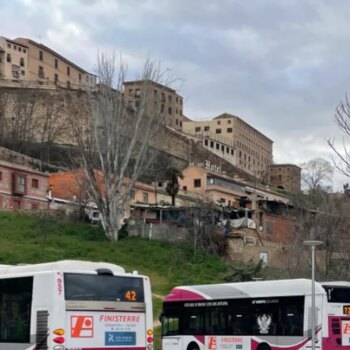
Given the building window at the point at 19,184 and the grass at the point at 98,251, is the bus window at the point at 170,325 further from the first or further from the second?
the building window at the point at 19,184

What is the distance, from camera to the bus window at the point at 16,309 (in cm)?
1588

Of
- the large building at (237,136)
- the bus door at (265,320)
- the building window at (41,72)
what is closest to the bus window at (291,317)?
the bus door at (265,320)

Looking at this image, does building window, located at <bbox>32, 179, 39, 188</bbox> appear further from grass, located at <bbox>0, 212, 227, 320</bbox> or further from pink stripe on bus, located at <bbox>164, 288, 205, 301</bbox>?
pink stripe on bus, located at <bbox>164, 288, 205, 301</bbox>

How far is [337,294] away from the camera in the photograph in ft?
79.6

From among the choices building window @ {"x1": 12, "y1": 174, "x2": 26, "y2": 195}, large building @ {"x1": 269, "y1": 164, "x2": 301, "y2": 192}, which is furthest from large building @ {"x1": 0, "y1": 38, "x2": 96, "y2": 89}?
building window @ {"x1": 12, "y1": 174, "x2": 26, "y2": 195}

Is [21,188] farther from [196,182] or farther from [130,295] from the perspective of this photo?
[130,295]

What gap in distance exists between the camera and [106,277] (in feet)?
54.2

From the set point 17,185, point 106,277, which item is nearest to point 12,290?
point 106,277

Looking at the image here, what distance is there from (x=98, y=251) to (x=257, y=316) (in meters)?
26.2

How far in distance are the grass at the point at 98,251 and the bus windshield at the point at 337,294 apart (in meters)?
19.8

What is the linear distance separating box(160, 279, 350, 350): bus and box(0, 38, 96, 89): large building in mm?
96074

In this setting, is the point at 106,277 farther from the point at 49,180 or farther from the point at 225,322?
the point at 49,180

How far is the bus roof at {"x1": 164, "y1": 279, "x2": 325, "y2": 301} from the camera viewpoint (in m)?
25.0

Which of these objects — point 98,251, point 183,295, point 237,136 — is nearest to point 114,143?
point 98,251
